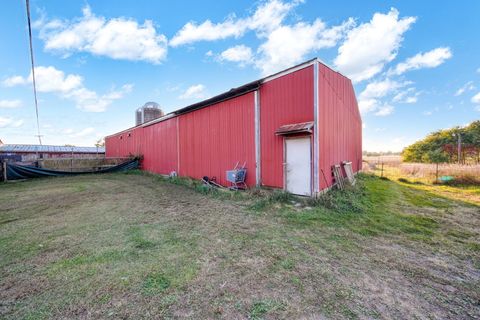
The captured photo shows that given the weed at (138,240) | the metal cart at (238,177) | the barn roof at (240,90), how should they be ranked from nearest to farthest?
1. the weed at (138,240)
2. the barn roof at (240,90)
3. the metal cart at (238,177)

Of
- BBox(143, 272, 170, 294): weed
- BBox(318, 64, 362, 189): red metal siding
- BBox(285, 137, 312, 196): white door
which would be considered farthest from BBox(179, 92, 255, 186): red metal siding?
BBox(143, 272, 170, 294): weed

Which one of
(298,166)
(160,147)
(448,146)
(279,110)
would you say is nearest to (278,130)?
(279,110)

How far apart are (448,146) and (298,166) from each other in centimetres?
2249

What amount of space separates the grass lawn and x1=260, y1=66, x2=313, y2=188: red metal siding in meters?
1.69

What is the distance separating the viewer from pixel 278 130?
5668 mm

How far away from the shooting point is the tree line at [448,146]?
14863 millimetres

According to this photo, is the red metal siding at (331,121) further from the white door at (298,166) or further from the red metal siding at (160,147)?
the red metal siding at (160,147)

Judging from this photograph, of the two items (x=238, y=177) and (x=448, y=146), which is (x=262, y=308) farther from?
(x=448, y=146)

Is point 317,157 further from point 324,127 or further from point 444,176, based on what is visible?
point 444,176

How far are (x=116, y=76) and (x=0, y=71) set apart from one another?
5708mm

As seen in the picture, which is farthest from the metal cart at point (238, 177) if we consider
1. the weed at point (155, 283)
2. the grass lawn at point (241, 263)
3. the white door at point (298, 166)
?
the weed at point (155, 283)

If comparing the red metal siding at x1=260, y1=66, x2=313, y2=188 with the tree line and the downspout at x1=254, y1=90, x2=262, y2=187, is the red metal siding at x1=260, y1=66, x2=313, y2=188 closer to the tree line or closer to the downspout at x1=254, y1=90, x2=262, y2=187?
the downspout at x1=254, y1=90, x2=262, y2=187

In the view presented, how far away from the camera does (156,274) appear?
7.22ft

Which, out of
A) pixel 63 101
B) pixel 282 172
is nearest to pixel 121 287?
pixel 282 172
